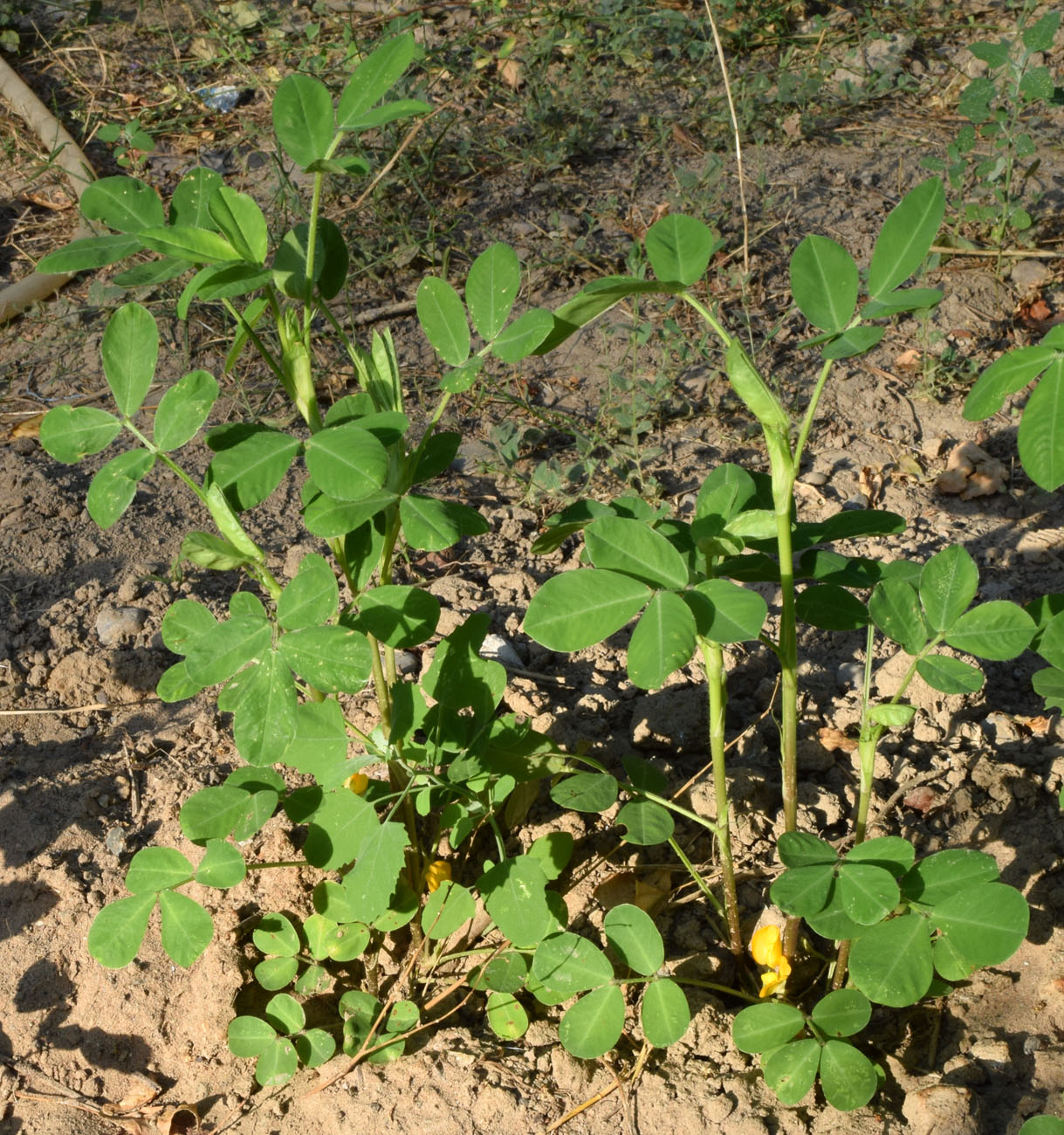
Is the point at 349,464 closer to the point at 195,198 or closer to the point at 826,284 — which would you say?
the point at 195,198

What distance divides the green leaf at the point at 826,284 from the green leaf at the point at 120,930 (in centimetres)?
135

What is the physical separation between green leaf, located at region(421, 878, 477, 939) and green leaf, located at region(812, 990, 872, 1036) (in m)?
0.59

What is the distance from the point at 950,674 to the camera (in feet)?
5.19

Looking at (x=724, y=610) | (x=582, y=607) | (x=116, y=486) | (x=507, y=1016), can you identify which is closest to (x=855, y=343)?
(x=724, y=610)

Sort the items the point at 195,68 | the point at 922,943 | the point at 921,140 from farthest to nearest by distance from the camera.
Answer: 1. the point at 195,68
2. the point at 921,140
3. the point at 922,943

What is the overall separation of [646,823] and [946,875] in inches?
18.3

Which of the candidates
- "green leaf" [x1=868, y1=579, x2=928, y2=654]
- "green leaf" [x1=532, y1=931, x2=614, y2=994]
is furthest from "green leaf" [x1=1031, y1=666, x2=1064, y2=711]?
"green leaf" [x1=532, y1=931, x2=614, y2=994]

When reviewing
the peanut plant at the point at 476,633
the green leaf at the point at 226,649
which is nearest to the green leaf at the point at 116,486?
the peanut plant at the point at 476,633

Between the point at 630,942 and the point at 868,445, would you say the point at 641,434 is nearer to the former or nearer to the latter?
the point at 868,445

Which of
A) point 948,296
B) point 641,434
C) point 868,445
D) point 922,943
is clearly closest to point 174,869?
point 922,943

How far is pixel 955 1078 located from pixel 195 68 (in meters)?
4.87

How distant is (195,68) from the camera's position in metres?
4.90

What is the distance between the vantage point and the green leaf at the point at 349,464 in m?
1.43

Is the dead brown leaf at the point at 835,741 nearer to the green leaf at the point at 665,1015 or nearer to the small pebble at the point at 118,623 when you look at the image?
the green leaf at the point at 665,1015
